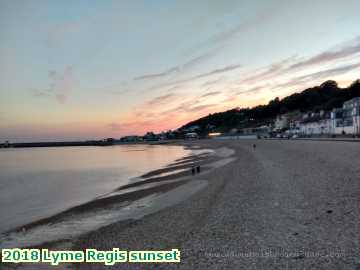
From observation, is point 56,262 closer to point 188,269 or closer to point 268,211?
point 188,269

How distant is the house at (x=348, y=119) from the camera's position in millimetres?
58625

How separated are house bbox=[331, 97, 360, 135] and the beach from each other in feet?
185

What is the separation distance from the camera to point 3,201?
14188 mm

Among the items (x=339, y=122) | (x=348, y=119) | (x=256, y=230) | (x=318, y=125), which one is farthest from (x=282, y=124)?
(x=256, y=230)

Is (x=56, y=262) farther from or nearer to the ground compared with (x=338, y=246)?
nearer to the ground

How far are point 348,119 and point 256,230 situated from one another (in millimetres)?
68605

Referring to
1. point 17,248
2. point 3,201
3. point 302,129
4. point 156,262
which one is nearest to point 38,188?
point 3,201

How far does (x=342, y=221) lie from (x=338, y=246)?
4.66ft

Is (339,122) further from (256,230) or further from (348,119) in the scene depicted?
(256,230)

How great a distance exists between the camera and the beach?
16.2ft

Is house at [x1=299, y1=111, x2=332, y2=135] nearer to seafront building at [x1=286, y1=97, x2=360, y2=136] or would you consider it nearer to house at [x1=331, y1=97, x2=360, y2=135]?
seafront building at [x1=286, y1=97, x2=360, y2=136]

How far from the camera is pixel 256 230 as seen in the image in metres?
6.30

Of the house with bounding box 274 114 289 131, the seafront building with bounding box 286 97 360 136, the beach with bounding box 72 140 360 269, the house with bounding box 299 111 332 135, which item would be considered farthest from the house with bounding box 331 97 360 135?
the beach with bounding box 72 140 360 269

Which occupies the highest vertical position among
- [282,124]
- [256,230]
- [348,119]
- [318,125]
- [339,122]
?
[282,124]
